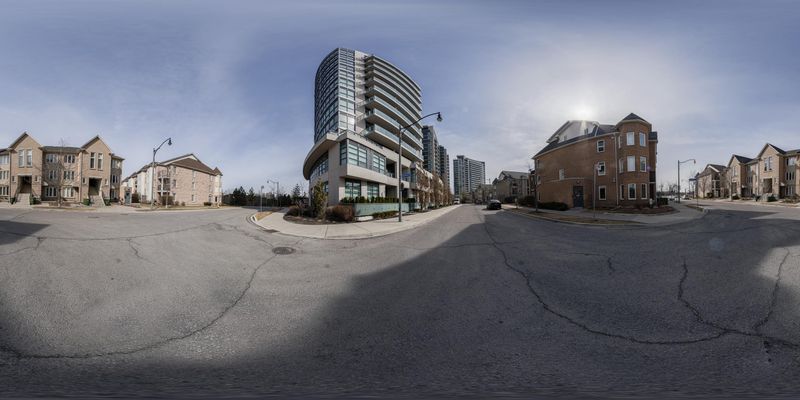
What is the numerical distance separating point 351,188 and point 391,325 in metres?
24.9

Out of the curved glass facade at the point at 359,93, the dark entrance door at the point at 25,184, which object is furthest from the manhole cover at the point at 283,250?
the dark entrance door at the point at 25,184

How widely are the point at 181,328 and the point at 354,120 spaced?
133 ft

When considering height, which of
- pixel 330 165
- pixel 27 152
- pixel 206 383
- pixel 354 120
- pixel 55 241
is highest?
pixel 354 120

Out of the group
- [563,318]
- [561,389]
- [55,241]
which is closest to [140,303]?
[55,241]

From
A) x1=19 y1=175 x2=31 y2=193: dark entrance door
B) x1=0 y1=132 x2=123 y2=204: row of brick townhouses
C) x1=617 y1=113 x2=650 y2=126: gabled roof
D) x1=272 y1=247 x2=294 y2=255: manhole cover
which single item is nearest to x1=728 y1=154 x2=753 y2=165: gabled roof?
x1=617 y1=113 x2=650 y2=126: gabled roof

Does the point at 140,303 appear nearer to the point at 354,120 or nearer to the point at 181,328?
the point at 181,328

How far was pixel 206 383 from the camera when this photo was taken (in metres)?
3.40

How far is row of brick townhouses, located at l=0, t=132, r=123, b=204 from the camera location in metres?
41.9

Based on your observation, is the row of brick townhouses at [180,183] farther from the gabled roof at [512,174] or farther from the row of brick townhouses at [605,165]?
the gabled roof at [512,174]

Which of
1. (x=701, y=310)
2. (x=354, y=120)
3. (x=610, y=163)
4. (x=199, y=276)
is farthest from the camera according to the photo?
(x=354, y=120)

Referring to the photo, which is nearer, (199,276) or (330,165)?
(199,276)

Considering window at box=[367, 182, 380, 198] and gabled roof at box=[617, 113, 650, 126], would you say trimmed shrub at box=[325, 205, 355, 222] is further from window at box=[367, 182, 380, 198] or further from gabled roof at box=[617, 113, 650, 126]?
gabled roof at box=[617, 113, 650, 126]

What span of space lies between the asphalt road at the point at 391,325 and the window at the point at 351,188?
2018cm

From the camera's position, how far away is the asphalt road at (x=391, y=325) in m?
3.35
